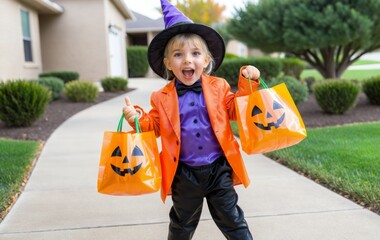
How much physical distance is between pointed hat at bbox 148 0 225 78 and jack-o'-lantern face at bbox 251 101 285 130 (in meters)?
0.48

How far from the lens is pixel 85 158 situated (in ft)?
18.6

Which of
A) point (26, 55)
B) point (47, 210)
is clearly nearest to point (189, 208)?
point (47, 210)

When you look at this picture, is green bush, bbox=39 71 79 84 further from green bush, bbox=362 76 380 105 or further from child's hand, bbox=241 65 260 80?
child's hand, bbox=241 65 260 80

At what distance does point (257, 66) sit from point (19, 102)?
794cm

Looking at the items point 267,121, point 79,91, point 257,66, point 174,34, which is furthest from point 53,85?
point 267,121

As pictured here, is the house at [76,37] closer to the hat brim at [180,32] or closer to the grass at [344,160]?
the grass at [344,160]

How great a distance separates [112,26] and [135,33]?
1343 centimetres

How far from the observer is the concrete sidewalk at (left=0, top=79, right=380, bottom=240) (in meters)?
3.11

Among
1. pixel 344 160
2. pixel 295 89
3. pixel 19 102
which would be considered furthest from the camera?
pixel 295 89

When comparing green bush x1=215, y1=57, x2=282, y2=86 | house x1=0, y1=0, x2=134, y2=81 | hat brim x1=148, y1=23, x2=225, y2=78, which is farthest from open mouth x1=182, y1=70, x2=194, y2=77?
house x1=0, y1=0, x2=134, y2=81

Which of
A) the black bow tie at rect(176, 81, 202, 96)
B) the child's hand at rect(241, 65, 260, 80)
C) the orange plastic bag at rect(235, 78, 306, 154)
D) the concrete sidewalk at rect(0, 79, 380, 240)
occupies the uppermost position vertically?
the child's hand at rect(241, 65, 260, 80)

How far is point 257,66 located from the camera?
13.5 metres

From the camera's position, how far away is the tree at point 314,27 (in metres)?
10.8

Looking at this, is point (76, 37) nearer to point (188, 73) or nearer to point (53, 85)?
point (53, 85)
